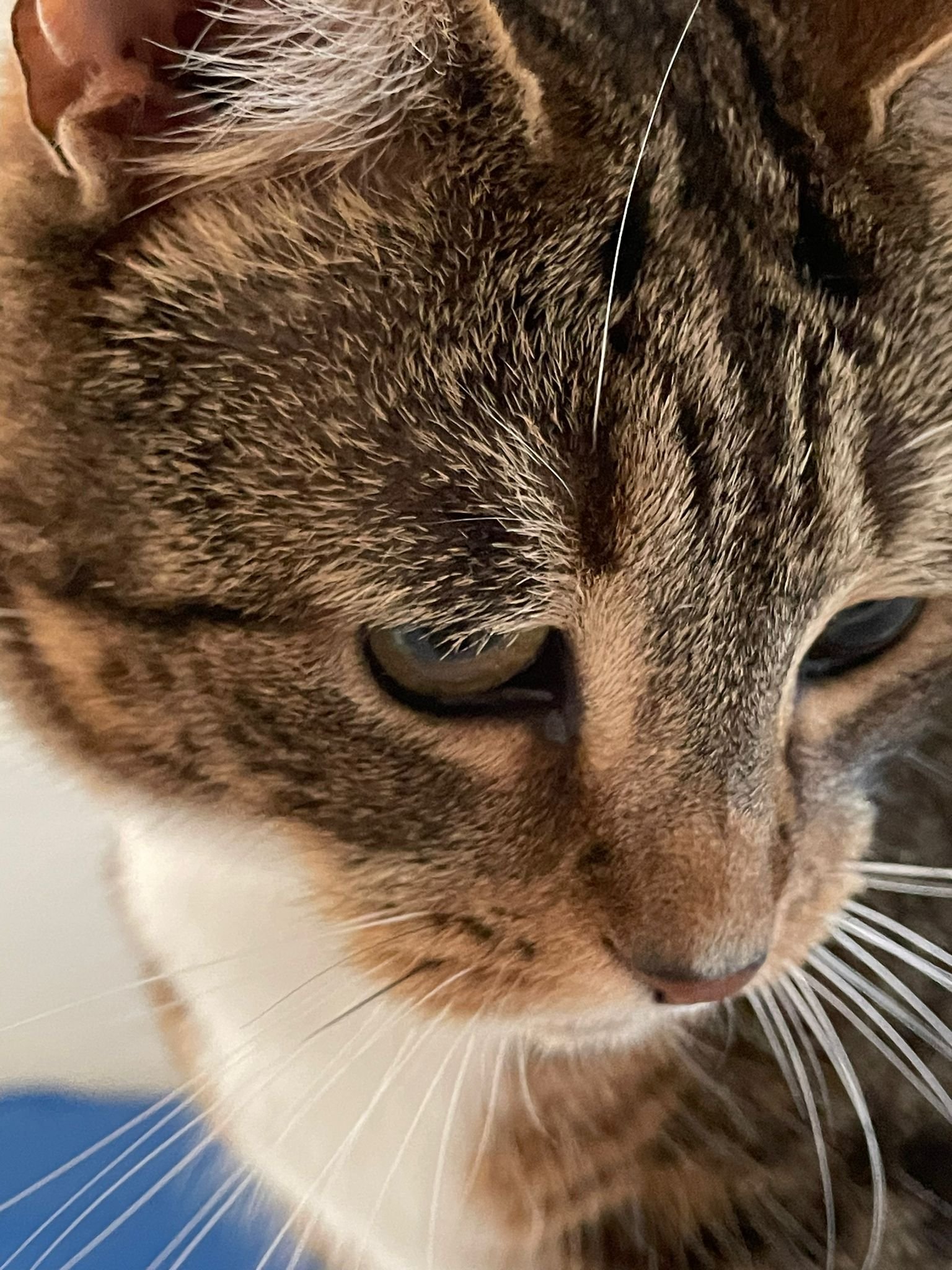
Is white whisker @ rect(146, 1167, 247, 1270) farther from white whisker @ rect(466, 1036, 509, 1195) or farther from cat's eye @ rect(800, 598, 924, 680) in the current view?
cat's eye @ rect(800, 598, 924, 680)

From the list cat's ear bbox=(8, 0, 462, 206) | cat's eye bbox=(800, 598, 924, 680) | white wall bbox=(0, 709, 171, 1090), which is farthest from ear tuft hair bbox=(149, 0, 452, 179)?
white wall bbox=(0, 709, 171, 1090)

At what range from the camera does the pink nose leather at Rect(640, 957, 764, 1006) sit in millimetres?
517

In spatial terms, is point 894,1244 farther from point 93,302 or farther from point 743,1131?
point 93,302

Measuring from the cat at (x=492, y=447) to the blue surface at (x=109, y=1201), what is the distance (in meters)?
0.41

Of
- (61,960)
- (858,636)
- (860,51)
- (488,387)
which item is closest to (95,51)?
(488,387)

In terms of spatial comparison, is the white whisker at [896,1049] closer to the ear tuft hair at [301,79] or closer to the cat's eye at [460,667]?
the cat's eye at [460,667]

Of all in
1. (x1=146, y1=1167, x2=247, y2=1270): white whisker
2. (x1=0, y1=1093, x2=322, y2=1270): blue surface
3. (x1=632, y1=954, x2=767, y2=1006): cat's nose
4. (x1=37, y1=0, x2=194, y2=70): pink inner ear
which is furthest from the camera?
(x1=0, y1=1093, x2=322, y2=1270): blue surface

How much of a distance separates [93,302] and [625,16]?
0.81 feet

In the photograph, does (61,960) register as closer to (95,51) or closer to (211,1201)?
(211,1201)

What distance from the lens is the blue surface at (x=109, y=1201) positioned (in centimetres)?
90

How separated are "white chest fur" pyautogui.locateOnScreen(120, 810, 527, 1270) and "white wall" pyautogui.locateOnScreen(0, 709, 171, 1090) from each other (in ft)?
0.47

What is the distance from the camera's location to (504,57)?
0.43 m

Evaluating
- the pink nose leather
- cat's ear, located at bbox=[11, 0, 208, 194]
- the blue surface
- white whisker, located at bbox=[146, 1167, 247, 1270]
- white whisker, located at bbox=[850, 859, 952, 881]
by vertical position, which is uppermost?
cat's ear, located at bbox=[11, 0, 208, 194]

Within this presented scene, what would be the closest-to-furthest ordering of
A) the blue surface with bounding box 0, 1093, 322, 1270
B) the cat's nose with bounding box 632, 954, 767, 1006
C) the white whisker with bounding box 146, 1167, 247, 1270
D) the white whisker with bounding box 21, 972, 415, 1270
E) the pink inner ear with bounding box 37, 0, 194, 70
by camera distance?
the pink inner ear with bounding box 37, 0, 194, 70 → the cat's nose with bounding box 632, 954, 767, 1006 → the white whisker with bounding box 21, 972, 415, 1270 → the white whisker with bounding box 146, 1167, 247, 1270 → the blue surface with bounding box 0, 1093, 322, 1270
